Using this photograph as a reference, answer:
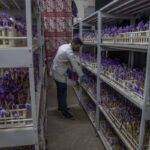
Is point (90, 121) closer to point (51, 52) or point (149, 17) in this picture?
point (149, 17)

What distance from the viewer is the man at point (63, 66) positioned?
2.65 meters

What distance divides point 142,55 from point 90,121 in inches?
57.9

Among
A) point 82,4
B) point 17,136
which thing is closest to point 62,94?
point 17,136

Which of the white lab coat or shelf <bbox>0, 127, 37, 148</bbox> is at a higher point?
the white lab coat

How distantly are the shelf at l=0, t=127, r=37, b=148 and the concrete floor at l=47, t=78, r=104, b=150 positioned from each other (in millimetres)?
1216

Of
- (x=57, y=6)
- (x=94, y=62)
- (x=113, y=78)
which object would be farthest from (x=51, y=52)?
(x=113, y=78)

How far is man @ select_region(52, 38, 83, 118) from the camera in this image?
2.65 metres

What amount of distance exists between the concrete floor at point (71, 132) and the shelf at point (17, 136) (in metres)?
1.22

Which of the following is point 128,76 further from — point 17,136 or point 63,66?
point 63,66

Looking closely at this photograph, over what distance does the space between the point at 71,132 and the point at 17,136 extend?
63.1 inches

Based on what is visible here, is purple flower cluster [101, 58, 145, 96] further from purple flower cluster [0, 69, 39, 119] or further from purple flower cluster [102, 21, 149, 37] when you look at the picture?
purple flower cluster [0, 69, 39, 119]

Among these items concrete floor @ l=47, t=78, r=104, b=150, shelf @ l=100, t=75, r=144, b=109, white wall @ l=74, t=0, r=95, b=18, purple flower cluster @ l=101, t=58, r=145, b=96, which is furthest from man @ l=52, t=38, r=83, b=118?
white wall @ l=74, t=0, r=95, b=18

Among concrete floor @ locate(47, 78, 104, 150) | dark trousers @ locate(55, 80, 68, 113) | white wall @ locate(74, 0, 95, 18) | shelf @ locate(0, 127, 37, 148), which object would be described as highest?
white wall @ locate(74, 0, 95, 18)

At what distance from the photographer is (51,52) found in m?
4.59
